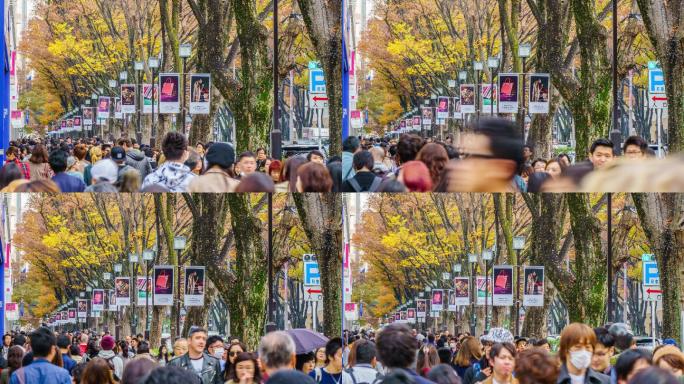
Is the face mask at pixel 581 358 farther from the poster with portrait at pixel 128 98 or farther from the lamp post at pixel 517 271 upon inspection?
the poster with portrait at pixel 128 98

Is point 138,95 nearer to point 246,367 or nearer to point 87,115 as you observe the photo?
point 87,115

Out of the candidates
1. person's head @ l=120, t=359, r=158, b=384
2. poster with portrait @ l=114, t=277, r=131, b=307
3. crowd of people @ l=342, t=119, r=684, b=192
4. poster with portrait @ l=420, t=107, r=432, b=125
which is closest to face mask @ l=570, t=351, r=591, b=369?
crowd of people @ l=342, t=119, r=684, b=192

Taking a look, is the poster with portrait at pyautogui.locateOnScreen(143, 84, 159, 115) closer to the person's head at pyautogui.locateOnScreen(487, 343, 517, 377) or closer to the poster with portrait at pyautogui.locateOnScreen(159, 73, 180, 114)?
the poster with portrait at pyautogui.locateOnScreen(159, 73, 180, 114)

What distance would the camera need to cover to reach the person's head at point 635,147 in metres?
11.3

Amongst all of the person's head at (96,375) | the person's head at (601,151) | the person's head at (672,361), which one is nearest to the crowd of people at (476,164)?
the person's head at (601,151)

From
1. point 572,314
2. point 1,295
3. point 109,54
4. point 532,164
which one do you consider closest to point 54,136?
point 109,54

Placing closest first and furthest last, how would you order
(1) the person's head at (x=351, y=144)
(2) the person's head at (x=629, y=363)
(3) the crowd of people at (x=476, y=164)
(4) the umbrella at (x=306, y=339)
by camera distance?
(2) the person's head at (x=629, y=363), (3) the crowd of people at (x=476, y=164), (4) the umbrella at (x=306, y=339), (1) the person's head at (x=351, y=144)

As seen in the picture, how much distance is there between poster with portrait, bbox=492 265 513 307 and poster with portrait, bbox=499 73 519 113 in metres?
1.63

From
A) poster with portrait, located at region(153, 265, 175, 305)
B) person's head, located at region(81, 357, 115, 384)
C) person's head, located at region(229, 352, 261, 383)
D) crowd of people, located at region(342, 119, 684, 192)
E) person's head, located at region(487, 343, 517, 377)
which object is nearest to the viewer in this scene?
person's head, located at region(81, 357, 115, 384)

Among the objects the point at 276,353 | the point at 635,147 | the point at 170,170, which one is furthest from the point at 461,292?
the point at 276,353

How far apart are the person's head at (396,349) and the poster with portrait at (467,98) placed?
639cm

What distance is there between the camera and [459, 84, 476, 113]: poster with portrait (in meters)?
12.0

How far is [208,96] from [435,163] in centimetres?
293

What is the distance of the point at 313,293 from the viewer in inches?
468
